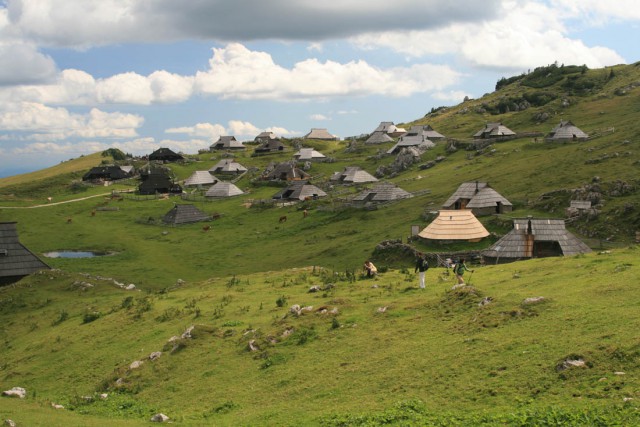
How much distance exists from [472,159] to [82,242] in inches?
2342

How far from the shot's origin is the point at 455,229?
148 ft

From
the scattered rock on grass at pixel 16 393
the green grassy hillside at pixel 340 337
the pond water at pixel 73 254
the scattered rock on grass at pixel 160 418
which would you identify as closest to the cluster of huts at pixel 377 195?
the green grassy hillside at pixel 340 337

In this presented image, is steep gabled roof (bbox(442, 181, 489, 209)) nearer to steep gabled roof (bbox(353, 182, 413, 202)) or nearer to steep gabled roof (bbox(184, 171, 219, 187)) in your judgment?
steep gabled roof (bbox(353, 182, 413, 202))

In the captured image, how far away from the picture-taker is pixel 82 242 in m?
65.2

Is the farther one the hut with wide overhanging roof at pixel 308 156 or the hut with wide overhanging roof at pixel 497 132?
the hut with wide overhanging roof at pixel 308 156

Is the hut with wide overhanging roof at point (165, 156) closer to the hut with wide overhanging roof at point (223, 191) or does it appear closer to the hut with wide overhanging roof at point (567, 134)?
the hut with wide overhanging roof at point (223, 191)

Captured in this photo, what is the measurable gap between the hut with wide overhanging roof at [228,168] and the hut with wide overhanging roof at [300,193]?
3116cm

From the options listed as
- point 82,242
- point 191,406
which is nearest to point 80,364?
point 191,406

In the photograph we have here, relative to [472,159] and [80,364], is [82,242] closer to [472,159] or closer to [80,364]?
[80,364]

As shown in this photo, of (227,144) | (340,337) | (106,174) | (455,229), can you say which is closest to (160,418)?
(340,337)

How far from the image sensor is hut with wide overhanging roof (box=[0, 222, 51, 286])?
40906 millimetres

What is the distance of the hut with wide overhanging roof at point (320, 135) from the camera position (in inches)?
6727

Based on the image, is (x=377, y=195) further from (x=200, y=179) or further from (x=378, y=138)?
(x=378, y=138)

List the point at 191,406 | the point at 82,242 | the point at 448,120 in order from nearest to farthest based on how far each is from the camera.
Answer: the point at 191,406 → the point at 82,242 → the point at 448,120
